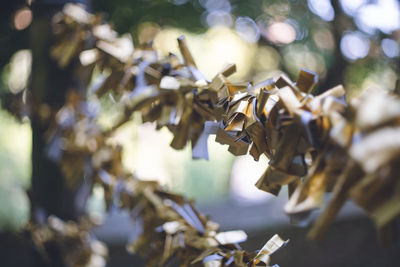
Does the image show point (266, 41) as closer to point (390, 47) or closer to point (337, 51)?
point (337, 51)

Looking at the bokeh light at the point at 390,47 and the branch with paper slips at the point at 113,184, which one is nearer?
the branch with paper slips at the point at 113,184

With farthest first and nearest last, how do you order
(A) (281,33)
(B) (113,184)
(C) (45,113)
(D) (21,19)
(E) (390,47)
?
(A) (281,33) → (E) (390,47) → (D) (21,19) → (C) (45,113) → (B) (113,184)

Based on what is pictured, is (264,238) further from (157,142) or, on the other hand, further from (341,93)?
(157,142)

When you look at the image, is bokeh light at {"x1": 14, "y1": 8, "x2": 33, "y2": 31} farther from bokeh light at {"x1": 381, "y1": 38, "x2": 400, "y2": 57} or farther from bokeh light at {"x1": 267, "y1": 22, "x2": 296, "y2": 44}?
bokeh light at {"x1": 381, "y1": 38, "x2": 400, "y2": 57}

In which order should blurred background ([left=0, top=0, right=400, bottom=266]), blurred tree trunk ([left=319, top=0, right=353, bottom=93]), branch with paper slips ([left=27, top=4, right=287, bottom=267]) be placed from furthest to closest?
blurred tree trunk ([left=319, top=0, right=353, bottom=93]) → blurred background ([left=0, top=0, right=400, bottom=266]) → branch with paper slips ([left=27, top=4, right=287, bottom=267])

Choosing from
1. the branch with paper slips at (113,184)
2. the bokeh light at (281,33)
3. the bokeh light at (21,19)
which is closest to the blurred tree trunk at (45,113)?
the branch with paper slips at (113,184)

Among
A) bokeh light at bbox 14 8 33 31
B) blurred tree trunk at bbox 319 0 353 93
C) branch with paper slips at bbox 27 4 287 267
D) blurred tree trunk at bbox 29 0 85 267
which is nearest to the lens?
branch with paper slips at bbox 27 4 287 267

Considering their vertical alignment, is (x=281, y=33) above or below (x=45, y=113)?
below

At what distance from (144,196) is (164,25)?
0.88 m

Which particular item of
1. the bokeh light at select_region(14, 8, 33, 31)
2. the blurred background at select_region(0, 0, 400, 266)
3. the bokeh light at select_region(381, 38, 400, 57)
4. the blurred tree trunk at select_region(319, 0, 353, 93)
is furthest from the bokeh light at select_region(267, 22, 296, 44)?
the bokeh light at select_region(14, 8, 33, 31)

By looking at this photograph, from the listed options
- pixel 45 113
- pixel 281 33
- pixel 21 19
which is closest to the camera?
pixel 45 113

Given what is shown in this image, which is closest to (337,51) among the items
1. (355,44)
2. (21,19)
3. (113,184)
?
(355,44)

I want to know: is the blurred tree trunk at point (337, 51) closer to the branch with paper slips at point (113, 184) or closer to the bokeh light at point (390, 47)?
Result: the bokeh light at point (390, 47)

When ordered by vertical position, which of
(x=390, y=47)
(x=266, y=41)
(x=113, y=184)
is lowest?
(x=266, y=41)
